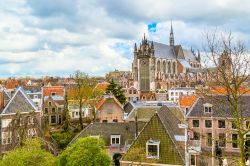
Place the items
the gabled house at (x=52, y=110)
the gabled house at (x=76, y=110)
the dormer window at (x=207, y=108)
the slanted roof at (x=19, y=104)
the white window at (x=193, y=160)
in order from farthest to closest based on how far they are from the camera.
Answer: the gabled house at (x=76, y=110) < the gabled house at (x=52, y=110) < the dormer window at (x=207, y=108) < the slanted roof at (x=19, y=104) < the white window at (x=193, y=160)

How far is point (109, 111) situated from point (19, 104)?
17872mm

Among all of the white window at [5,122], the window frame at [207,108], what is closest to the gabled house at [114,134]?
the window frame at [207,108]

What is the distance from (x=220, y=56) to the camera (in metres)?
15.4

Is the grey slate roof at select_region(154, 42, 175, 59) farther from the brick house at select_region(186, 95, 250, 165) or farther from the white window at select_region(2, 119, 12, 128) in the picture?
the white window at select_region(2, 119, 12, 128)

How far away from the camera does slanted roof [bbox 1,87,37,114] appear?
1698 inches

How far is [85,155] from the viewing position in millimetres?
25938

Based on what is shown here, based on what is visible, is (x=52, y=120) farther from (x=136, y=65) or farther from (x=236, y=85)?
(x=136, y=65)

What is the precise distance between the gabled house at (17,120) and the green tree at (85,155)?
646 inches

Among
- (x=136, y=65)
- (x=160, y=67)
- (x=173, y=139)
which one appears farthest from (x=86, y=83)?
(x=160, y=67)

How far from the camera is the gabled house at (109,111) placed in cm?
5766

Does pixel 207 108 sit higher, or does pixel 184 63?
pixel 184 63

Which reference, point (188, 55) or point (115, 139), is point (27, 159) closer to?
point (115, 139)

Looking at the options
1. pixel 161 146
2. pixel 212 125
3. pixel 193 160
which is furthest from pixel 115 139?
pixel 212 125

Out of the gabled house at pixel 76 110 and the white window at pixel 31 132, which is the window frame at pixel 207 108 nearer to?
the white window at pixel 31 132
